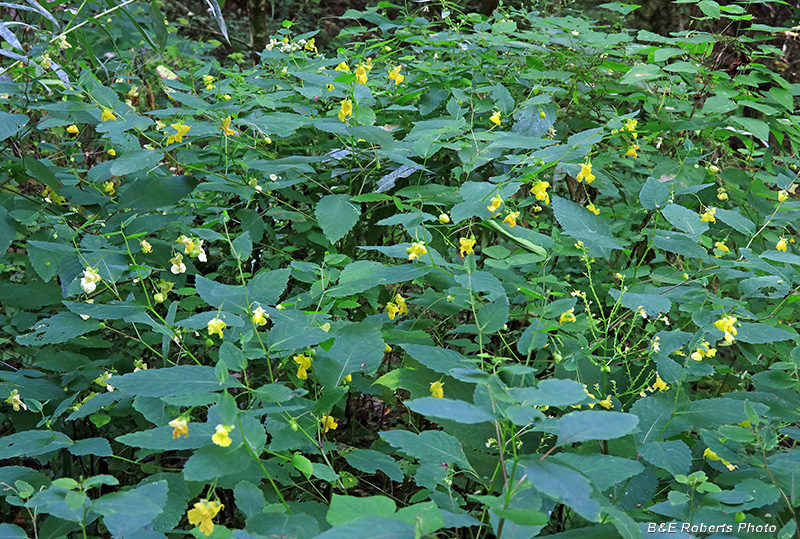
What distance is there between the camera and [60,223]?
4.85 ft

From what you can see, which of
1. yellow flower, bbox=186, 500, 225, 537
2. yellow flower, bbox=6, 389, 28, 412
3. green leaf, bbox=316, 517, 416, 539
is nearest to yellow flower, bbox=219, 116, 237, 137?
yellow flower, bbox=6, 389, 28, 412

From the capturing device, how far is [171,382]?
2.95 ft

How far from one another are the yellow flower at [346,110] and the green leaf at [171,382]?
0.80 meters

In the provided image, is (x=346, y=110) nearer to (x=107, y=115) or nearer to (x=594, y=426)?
(x=107, y=115)

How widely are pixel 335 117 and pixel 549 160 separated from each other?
0.68m

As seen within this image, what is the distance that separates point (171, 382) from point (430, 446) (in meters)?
0.41

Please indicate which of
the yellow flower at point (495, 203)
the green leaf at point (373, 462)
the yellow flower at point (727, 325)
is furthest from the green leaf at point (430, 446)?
the yellow flower at point (727, 325)

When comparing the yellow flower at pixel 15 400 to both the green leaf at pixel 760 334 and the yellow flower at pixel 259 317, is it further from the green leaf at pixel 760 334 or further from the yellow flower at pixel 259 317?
the green leaf at pixel 760 334

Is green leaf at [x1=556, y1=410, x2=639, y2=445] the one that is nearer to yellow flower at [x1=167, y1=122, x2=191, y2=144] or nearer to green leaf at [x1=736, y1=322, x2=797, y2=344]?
green leaf at [x1=736, y1=322, x2=797, y2=344]

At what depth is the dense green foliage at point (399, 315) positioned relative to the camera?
0.89 meters

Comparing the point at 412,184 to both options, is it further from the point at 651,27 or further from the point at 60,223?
the point at 651,27

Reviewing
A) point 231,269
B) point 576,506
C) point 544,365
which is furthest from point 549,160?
point 231,269

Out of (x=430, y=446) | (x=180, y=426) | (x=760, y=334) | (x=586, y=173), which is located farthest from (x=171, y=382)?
(x=760, y=334)

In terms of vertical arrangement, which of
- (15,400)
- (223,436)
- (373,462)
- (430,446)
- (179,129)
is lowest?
(15,400)
